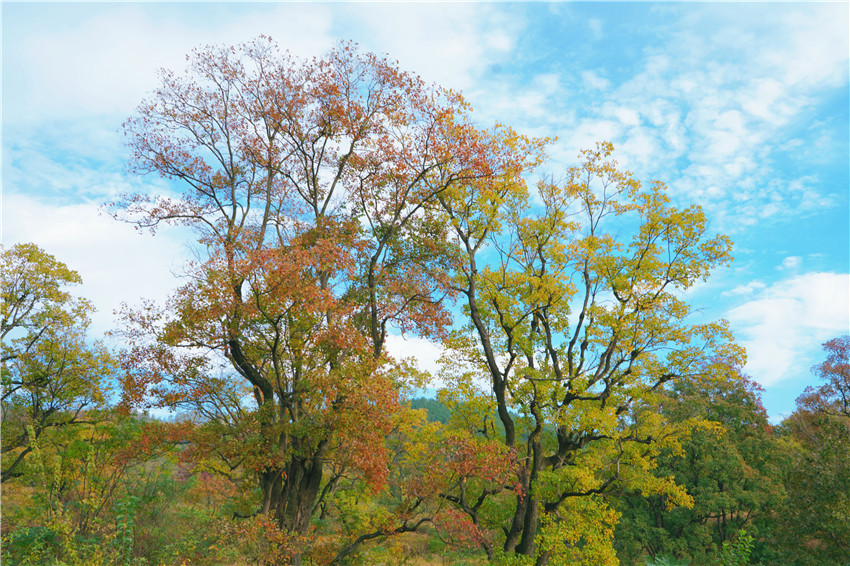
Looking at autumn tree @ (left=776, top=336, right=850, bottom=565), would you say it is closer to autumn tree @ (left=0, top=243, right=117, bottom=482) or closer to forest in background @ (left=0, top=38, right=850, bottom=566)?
forest in background @ (left=0, top=38, right=850, bottom=566)

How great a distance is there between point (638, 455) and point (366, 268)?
35.1ft

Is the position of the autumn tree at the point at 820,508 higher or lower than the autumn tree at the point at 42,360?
lower

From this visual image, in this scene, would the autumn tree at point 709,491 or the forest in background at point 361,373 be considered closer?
the forest in background at point 361,373

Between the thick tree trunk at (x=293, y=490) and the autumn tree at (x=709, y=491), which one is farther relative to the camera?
the autumn tree at (x=709, y=491)

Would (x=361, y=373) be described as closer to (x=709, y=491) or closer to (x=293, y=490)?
(x=293, y=490)

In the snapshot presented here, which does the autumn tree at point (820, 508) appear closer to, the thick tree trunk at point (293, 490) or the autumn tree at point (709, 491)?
the autumn tree at point (709, 491)

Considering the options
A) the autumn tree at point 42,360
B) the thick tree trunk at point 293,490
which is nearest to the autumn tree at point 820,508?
the thick tree trunk at point 293,490

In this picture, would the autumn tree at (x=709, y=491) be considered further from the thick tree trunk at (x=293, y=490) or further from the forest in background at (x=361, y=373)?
the thick tree trunk at (x=293, y=490)

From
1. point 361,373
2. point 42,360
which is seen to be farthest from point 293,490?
point 42,360

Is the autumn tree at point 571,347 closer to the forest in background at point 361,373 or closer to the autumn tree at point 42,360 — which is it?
the forest in background at point 361,373

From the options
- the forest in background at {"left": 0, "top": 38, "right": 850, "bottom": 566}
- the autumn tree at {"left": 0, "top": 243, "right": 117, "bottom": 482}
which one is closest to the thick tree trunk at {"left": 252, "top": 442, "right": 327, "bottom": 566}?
the forest in background at {"left": 0, "top": 38, "right": 850, "bottom": 566}

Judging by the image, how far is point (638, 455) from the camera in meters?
17.1

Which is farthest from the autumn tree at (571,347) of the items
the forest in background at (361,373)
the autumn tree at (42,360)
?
the autumn tree at (42,360)

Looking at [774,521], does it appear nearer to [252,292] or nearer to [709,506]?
[709,506]
